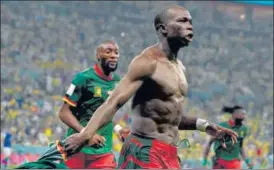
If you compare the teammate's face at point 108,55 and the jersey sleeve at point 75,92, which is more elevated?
the teammate's face at point 108,55

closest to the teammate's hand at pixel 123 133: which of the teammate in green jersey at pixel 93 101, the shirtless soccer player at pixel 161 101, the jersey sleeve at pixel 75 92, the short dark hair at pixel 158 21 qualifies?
the teammate in green jersey at pixel 93 101

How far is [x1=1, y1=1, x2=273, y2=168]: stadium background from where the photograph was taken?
27.6 metres

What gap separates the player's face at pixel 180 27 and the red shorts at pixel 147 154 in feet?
2.42

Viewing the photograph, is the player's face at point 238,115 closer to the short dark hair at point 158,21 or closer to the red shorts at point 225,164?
the red shorts at point 225,164

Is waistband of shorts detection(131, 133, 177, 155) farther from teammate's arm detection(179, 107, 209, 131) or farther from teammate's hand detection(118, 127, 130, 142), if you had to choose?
teammate's hand detection(118, 127, 130, 142)

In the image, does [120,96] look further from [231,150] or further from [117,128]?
[231,150]

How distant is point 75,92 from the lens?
720cm

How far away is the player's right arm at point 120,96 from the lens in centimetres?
372

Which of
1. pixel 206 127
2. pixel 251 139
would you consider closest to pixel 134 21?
pixel 251 139

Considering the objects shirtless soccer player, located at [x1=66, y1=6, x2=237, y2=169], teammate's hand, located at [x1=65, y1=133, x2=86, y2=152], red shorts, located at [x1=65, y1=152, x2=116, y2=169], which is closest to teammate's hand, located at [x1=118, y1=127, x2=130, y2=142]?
red shorts, located at [x1=65, y1=152, x2=116, y2=169]

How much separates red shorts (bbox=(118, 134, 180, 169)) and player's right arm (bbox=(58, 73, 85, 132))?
2.38 m

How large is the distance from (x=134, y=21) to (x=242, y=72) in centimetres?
669

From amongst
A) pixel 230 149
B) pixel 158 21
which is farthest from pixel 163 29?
pixel 230 149

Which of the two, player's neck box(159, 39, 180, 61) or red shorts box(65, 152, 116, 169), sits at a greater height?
player's neck box(159, 39, 180, 61)
